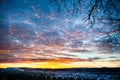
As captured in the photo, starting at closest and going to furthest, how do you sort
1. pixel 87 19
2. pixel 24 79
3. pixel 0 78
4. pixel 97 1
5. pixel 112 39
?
pixel 97 1, pixel 87 19, pixel 112 39, pixel 0 78, pixel 24 79

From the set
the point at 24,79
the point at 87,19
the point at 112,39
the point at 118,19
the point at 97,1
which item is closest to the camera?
the point at 97,1

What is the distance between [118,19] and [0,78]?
11.4 m


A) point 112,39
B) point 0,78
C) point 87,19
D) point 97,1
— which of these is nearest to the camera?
point 97,1

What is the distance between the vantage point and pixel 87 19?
4.65 meters

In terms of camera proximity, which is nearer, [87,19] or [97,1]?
[97,1]

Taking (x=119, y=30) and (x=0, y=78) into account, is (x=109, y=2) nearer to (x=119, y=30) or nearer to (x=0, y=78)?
(x=119, y=30)

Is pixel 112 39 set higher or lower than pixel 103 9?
lower

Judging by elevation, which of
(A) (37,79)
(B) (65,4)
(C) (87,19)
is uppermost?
(B) (65,4)

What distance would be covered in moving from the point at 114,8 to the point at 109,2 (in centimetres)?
17

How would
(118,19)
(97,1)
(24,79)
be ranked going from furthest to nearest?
(24,79) < (118,19) < (97,1)

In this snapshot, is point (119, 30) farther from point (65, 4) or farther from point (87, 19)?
point (65, 4)

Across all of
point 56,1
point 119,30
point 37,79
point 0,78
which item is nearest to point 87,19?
point 56,1

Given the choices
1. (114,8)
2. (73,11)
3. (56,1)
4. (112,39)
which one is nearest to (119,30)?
(112,39)

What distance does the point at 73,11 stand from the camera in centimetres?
450
